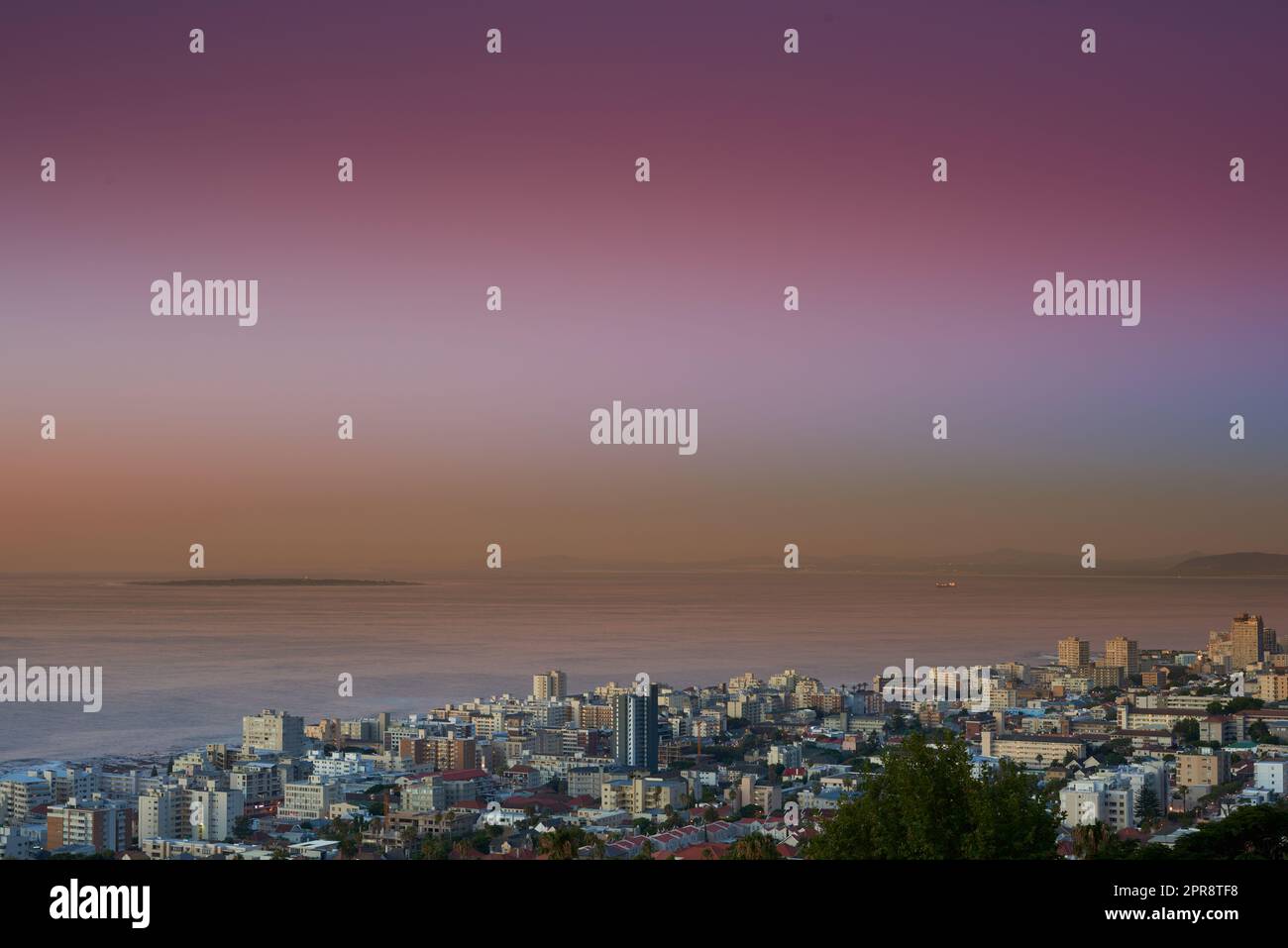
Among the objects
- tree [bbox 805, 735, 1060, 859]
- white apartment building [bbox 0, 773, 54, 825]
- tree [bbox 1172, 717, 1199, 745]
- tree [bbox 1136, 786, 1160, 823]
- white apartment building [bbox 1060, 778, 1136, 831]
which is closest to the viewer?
tree [bbox 805, 735, 1060, 859]

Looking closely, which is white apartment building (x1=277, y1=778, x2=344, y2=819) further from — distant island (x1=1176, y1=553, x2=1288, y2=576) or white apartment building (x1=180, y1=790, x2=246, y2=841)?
distant island (x1=1176, y1=553, x2=1288, y2=576)

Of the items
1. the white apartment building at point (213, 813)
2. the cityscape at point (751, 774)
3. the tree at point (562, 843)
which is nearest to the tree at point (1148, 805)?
the cityscape at point (751, 774)

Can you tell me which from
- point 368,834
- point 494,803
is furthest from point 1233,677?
point 368,834

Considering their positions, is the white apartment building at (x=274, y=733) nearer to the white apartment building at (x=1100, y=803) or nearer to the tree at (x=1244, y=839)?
the white apartment building at (x=1100, y=803)

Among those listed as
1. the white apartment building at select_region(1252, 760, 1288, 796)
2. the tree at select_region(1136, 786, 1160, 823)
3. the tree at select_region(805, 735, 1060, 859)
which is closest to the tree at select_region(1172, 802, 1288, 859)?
the tree at select_region(805, 735, 1060, 859)

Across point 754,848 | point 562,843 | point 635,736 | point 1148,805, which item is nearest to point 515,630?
point 635,736
